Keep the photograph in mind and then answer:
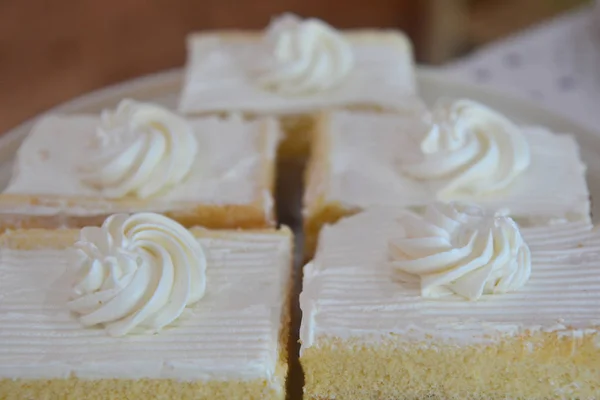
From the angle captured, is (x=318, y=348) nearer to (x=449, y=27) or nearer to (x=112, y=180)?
(x=112, y=180)

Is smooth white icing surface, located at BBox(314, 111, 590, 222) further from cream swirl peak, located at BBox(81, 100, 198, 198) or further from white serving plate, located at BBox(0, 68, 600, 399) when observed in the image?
cream swirl peak, located at BBox(81, 100, 198, 198)

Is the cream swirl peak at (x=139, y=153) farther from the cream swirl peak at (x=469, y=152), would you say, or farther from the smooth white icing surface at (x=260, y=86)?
the cream swirl peak at (x=469, y=152)

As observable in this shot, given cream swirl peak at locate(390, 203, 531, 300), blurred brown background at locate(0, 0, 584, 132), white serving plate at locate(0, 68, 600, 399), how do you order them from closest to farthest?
cream swirl peak at locate(390, 203, 531, 300), white serving plate at locate(0, 68, 600, 399), blurred brown background at locate(0, 0, 584, 132)

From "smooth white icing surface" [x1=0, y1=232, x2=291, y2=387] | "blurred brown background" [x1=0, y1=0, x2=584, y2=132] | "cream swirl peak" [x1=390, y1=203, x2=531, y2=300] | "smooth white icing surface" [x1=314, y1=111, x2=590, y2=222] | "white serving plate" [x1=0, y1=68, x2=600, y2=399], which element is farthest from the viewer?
"blurred brown background" [x1=0, y1=0, x2=584, y2=132]

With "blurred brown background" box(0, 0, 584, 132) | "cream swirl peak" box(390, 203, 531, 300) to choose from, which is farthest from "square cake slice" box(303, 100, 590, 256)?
"blurred brown background" box(0, 0, 584, 132)

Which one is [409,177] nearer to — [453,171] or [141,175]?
[453,171]

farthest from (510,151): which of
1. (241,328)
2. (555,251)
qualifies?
(241,328)
